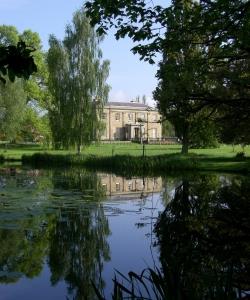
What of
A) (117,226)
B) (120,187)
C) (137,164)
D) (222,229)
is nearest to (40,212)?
(117,226)

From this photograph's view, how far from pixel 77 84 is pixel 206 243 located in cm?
3133

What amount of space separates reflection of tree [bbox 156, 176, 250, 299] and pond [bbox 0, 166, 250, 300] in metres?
0.02

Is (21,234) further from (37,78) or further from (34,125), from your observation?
(37,78)

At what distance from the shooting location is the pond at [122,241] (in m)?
6.87

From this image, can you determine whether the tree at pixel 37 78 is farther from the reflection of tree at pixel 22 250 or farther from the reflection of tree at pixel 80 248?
the reflection of tree at pixel 22 250

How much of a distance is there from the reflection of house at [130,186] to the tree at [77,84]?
1333 centimetres

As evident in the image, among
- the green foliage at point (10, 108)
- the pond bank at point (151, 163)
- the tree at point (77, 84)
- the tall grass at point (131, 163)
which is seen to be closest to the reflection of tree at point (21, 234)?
the tall grass at point (131, 163)

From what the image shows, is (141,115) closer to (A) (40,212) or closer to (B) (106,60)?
(B) (106,60)

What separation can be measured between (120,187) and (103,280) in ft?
47.2

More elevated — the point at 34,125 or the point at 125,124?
the point at 125,124

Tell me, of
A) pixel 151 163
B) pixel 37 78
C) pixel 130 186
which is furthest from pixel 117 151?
pixel 130 186

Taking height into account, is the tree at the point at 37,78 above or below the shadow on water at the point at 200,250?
above

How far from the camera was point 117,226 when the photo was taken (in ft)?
41.4

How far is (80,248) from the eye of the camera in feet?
32.8
